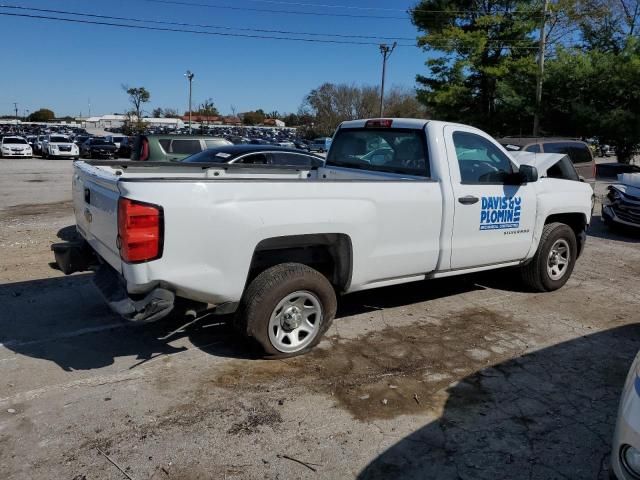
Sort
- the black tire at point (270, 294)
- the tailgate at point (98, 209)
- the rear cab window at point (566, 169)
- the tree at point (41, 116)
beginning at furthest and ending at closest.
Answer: the tree at point (41, 116)
the rear cab window at point (566, 169)
the black tire at point (270, 294)
the tailgate at point (98, 209)

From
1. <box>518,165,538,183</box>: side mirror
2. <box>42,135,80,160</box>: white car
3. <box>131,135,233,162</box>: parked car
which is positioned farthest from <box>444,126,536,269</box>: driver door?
<box>42,135,80,160</box>: white car

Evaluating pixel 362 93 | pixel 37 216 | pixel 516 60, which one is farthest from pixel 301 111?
pixel 37 216

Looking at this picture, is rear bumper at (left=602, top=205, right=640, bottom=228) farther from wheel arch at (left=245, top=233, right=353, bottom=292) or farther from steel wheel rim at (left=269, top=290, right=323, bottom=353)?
steel wheel rim at (left=269, top=290, right=323, bottom=353)

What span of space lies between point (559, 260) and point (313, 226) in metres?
3.73

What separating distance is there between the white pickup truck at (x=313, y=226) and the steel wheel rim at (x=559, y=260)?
2.6 inches

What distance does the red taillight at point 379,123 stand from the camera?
18.0 feet

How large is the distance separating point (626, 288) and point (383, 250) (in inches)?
162

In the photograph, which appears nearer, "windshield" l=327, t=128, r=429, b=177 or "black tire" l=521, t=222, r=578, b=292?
"windshield" l=327, t=128, r=429, b=177

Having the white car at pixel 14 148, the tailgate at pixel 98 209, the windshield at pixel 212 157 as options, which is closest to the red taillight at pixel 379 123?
the tailgate at pixel 98 209

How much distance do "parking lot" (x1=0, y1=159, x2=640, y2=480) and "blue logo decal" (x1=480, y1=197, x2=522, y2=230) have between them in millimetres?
954

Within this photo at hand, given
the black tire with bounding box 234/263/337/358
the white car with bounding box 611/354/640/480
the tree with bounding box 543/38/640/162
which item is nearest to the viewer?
the white car with bounding box 611/354/640/480

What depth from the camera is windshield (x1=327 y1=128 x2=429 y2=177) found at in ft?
16.9

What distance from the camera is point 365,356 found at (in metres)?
4.50

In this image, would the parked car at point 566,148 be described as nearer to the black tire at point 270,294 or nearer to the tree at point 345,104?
the black tire at point 270,294
